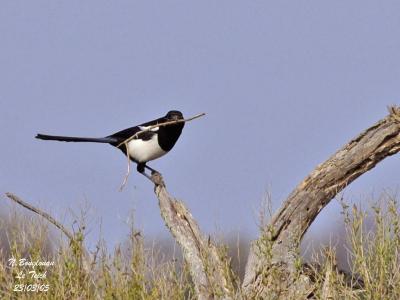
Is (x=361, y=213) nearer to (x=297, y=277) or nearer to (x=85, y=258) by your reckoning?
(x=297, y=277)

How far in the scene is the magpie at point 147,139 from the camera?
320 inches

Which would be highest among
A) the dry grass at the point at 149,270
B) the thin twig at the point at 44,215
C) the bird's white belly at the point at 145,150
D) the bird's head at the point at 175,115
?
the bird's head at the point at 175,115

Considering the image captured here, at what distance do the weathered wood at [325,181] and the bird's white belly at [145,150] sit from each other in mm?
2068

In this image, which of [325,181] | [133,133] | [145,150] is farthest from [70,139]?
[325,181]

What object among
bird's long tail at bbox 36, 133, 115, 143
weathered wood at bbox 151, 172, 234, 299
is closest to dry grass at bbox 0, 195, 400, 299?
weathered wood at bbox 151, 172, 234, 299

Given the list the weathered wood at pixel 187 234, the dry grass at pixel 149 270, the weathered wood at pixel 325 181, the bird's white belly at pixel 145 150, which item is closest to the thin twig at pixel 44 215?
the dry grass at pixel 149 270

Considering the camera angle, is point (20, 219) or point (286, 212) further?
point (286, 212)

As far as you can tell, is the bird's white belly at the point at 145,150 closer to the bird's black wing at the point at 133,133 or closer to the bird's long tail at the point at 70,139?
the bird's black wing at the point at 133,133

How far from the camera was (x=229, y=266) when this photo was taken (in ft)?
14.3

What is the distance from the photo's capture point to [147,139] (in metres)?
8.27

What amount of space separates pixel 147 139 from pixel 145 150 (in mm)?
138

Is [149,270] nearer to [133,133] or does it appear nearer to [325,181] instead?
[325,181]

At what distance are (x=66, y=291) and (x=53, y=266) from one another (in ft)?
1.56

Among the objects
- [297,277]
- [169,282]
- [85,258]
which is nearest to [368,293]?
[297,277]
